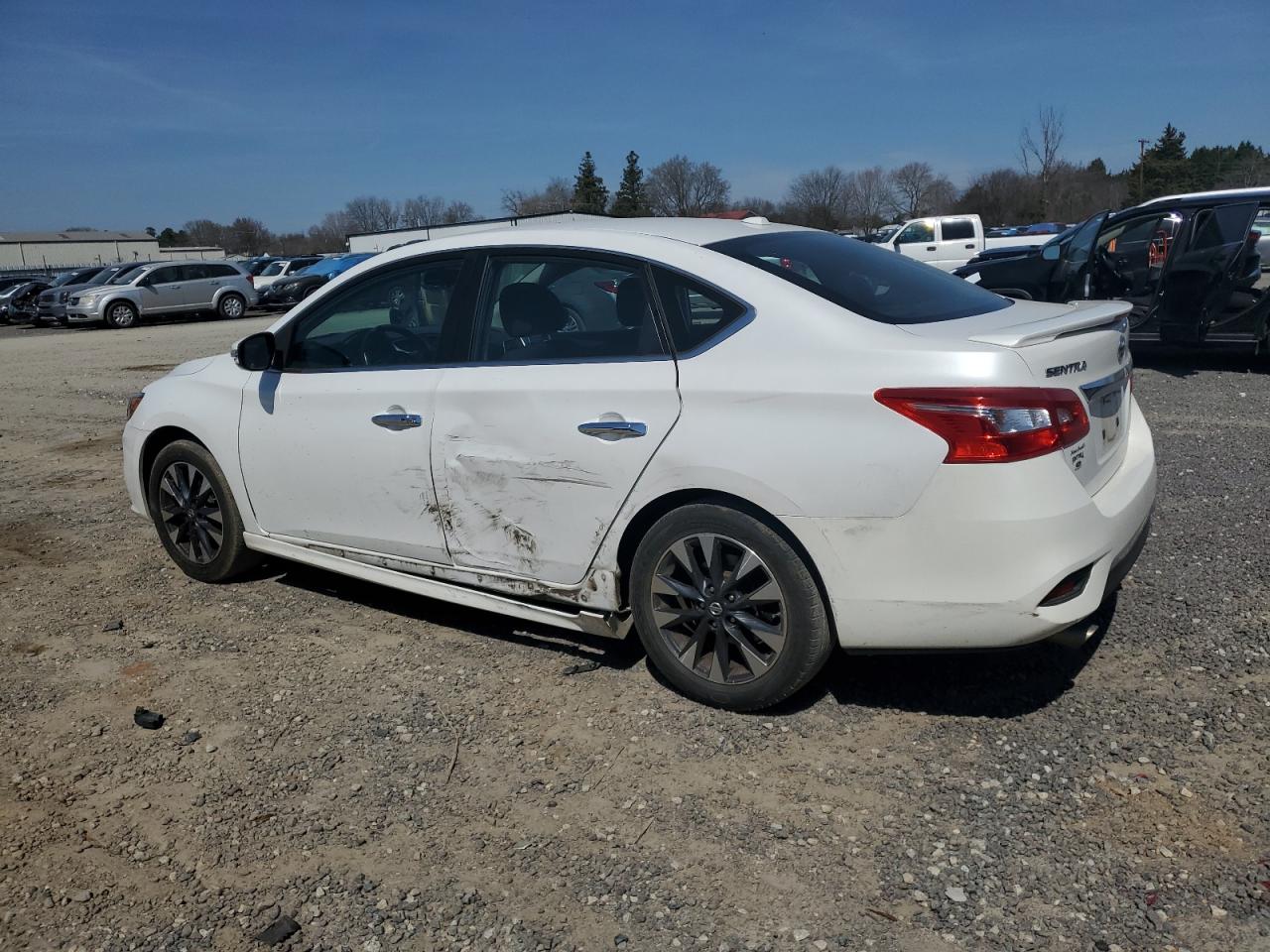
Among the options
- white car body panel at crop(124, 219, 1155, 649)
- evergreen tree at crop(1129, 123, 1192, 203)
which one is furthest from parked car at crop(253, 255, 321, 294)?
evergreen tree at crop(1129, 123, 1192, 203)

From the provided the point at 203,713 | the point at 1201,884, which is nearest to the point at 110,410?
the point at 203,713

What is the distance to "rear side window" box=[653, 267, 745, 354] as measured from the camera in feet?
11.7

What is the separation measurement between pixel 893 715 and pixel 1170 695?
38.7 inches

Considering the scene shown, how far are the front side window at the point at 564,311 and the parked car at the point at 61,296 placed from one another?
2945 centimetres

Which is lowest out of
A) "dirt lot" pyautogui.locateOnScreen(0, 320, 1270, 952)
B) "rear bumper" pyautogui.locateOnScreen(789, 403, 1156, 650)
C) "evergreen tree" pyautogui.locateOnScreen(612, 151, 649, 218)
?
"dirt lot" pyautogui.locateOnScreen(0, 320, 1270, 952)

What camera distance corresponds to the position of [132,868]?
2957 mm

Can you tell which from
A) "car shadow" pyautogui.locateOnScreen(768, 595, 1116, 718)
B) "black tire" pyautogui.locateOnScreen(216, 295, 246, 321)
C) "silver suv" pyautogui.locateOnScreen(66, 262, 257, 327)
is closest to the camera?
"car shadow" pyautogui.locateOnScreen(768, 595, 1116, 718)

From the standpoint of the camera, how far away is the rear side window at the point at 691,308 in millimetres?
3570

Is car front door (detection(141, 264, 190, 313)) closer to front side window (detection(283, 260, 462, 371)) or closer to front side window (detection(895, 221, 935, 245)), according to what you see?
front side window (detection(895, 221, 935, 245))

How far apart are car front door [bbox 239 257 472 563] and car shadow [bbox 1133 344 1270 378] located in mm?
8975

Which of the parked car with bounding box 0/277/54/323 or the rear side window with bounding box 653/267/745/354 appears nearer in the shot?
the rear side window with bounding box 653/267/745/354

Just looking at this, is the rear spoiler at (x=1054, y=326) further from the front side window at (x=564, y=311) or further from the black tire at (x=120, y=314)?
the black tire at (x=120, y=314)

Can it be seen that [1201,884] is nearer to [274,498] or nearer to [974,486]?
[974,486]

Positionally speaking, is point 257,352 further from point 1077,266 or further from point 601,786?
point 1077,266
